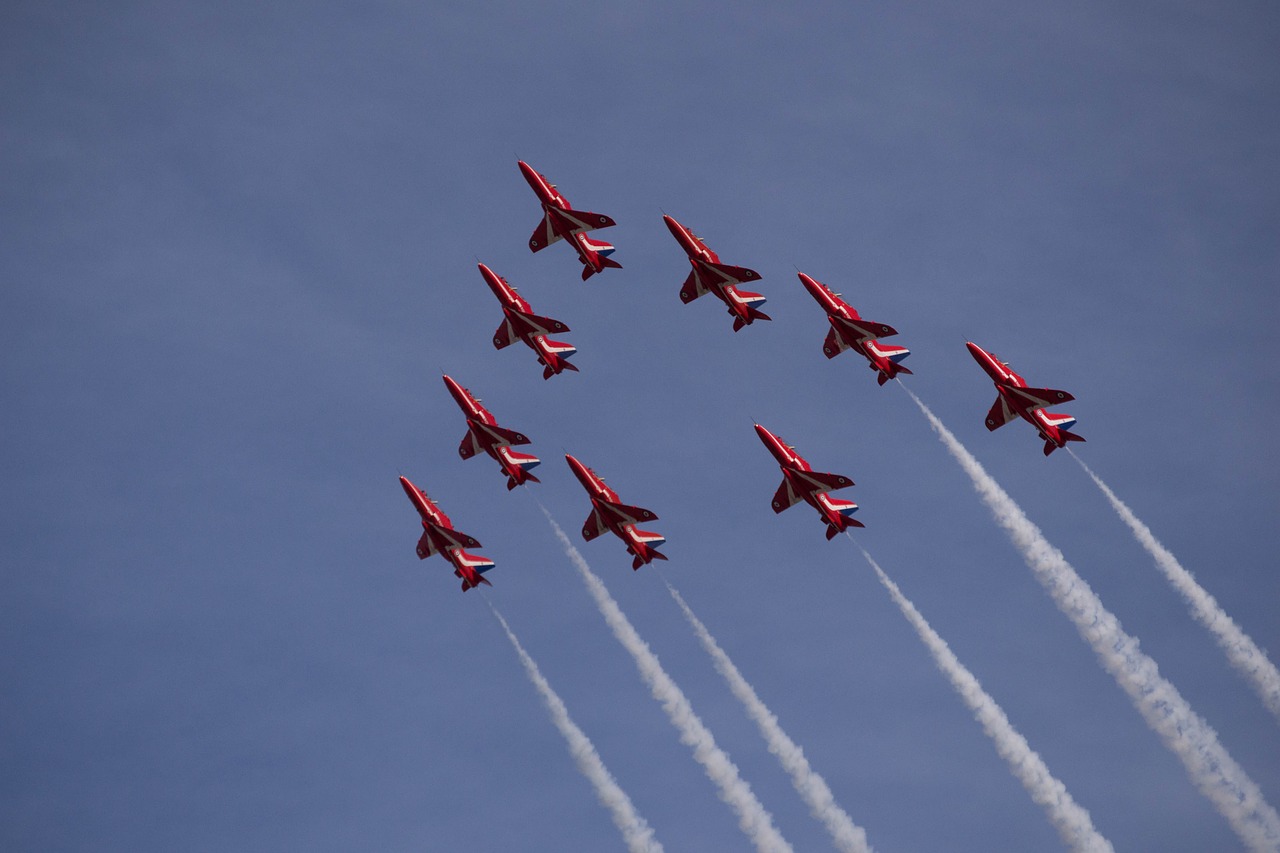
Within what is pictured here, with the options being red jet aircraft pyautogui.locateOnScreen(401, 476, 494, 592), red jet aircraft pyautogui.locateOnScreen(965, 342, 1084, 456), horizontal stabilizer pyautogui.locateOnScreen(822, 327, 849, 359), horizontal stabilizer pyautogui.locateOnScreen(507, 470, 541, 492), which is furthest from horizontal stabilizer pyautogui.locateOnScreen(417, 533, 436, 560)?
red jet aircraft pyautogui.locateOnScreen(965, 342, 1084, 456)

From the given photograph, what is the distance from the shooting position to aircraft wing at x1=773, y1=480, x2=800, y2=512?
4363 inches

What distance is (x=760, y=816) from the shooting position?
106 m

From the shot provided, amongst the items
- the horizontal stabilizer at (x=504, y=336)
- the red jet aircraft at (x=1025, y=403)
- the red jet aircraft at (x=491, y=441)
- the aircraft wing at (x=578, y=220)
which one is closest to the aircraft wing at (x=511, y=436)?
the red jet aircraft at (x=491, y=441)

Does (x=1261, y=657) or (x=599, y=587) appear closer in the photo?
(x=1261, y=657)

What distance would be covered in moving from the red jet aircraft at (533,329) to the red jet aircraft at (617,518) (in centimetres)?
853

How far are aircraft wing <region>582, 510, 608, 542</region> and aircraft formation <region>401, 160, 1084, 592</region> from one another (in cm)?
9

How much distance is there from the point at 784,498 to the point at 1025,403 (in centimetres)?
1831

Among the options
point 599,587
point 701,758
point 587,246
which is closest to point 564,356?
point 587,246

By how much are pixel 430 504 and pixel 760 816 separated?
106ft

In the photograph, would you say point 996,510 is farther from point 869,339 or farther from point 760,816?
point 760,816

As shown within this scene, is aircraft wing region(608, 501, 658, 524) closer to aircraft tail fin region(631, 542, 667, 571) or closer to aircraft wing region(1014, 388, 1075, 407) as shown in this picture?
aircraft tail fin region(631, 542, 667, 571)

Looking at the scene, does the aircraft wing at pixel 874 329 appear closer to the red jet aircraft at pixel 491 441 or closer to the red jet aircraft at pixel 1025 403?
the red jet aircraft at pixel 1025 403

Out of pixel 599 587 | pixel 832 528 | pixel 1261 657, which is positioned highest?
pixel 599 587

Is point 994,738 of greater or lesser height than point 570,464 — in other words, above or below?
below
